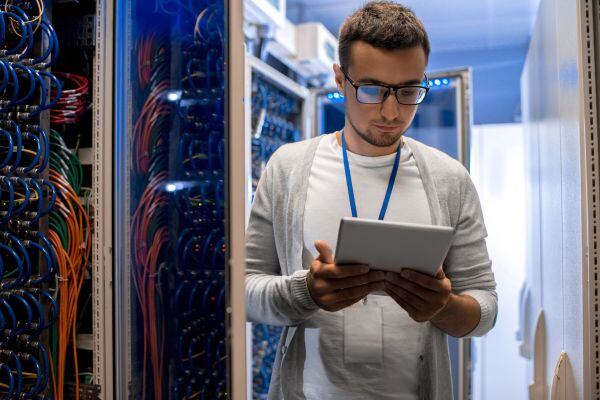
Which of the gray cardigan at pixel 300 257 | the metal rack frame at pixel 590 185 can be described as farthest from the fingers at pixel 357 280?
the metal rack frame at pixel 590 185

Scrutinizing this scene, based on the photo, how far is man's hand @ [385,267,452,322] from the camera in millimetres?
1061

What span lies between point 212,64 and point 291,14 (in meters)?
3.31

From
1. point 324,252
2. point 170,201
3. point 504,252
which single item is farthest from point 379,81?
point 504,252

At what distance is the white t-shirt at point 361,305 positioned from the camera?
1226 millimetres

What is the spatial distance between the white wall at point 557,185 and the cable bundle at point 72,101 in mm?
1289

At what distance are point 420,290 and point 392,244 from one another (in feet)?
0.49

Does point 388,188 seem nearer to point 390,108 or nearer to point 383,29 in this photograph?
point 390,108

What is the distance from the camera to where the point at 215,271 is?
3.56ft

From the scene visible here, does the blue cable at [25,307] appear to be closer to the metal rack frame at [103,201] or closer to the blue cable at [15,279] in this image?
the blue cable at [15,279]

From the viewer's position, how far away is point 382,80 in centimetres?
127

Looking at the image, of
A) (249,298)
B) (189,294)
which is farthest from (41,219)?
(249,298)

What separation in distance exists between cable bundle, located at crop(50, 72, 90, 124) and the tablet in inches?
29.8

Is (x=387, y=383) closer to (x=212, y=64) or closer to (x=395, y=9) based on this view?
(x=212, y=64)

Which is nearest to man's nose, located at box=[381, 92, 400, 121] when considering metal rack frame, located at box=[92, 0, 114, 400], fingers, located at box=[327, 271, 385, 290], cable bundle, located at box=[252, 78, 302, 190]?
fingers, located at box=[327, 271, 385, 290]
